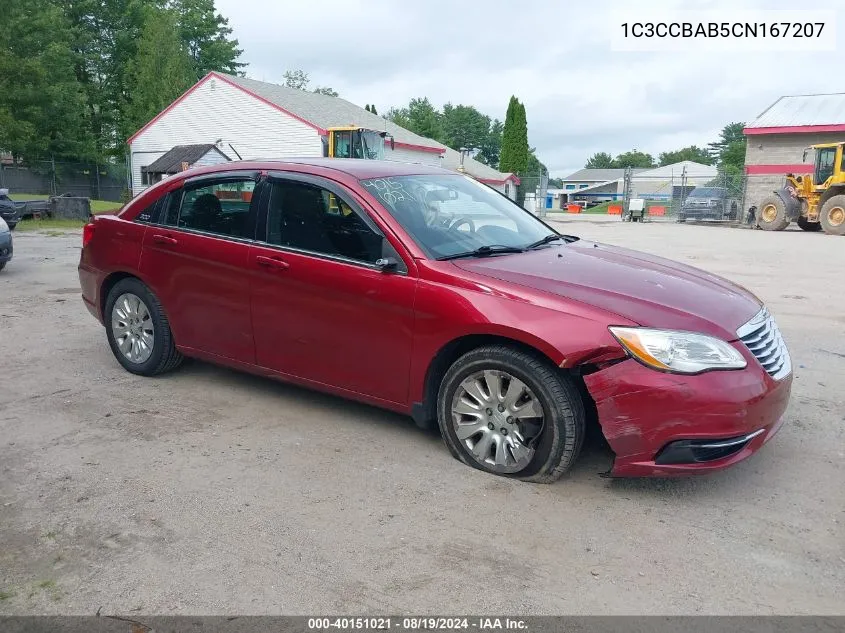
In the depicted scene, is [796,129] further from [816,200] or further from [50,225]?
[50,225]

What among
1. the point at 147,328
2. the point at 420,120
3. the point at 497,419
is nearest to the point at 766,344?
the point at 497,419

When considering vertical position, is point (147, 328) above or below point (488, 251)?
below

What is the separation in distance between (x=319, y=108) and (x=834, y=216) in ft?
79.0

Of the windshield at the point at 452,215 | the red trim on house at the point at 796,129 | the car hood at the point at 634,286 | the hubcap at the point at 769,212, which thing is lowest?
the car hood at the point at 634,286

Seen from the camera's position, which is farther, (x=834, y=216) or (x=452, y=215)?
(x=834, y=216)

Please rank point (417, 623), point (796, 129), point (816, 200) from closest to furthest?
point (417, 623) → point (816, 200) → point (796, 129)

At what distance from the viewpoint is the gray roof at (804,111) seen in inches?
1313

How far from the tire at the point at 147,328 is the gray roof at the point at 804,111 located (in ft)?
117

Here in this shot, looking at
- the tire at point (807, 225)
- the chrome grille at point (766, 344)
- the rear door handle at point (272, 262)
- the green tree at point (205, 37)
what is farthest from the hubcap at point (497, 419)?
the green tree at point (205, 37)

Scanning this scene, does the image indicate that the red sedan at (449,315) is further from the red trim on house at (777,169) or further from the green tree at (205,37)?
the green tree at (205,37)

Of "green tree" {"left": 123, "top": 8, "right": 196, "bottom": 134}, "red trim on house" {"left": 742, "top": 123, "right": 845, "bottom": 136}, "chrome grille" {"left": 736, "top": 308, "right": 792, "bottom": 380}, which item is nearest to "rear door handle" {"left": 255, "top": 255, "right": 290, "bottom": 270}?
"chrome grille" {"left": 736, "top": 308, "right": 792, "bottom": 380}

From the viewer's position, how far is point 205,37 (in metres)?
55.9

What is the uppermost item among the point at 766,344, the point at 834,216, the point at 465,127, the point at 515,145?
the point at 465,127

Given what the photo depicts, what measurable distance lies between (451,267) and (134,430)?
7.14 feet
